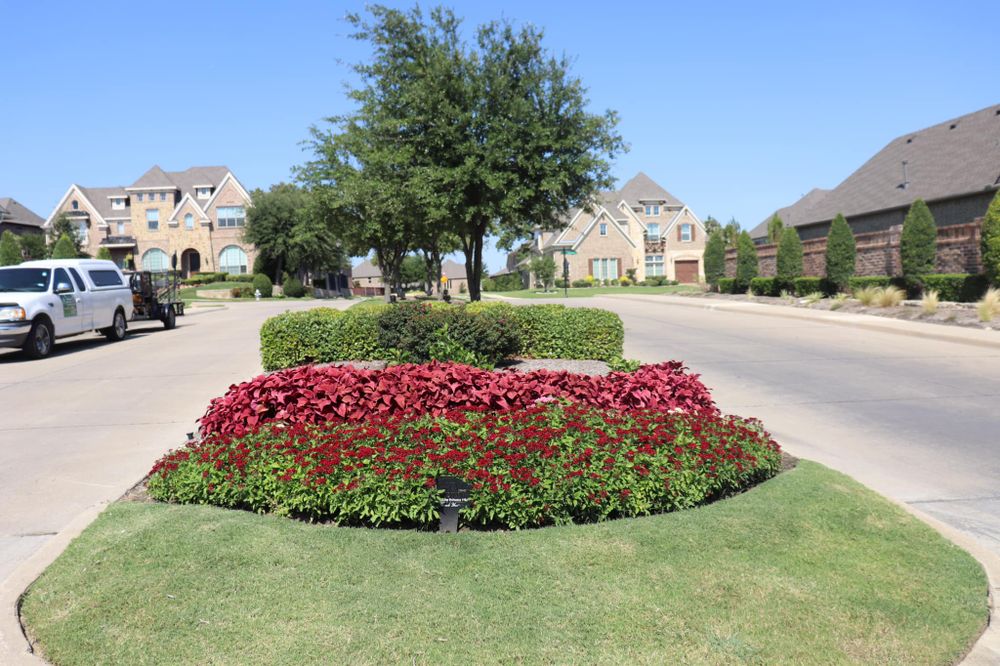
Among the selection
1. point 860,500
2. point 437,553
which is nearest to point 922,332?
point 860,500

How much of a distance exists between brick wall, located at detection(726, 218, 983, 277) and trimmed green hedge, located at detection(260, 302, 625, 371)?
18.7 metres

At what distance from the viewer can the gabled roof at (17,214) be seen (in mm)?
64312

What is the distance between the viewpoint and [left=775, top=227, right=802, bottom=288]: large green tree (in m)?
33.2

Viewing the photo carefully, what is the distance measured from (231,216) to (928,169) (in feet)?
194

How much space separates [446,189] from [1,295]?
397 inches

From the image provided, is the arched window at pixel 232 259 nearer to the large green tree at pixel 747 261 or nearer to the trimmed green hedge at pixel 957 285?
the large green tree at pixel 747 261

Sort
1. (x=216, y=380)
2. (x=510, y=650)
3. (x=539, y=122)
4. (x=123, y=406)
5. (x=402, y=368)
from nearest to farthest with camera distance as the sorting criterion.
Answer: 1. (x=510, y=650)
2. (x=402, y=368)
3. (x=123, y=406)
4. (x=216, y=380)
5. (x=539, y=122)

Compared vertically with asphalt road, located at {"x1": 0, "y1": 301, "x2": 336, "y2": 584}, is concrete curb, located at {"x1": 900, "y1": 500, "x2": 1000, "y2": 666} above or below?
below

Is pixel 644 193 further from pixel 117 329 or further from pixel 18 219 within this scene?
pixel 117 329

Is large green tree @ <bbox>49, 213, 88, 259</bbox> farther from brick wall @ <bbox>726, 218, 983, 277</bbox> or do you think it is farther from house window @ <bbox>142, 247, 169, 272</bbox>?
brick wall @ <bbox>726, 218, 983, 277</bbox>

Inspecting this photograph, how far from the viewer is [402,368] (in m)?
7.59

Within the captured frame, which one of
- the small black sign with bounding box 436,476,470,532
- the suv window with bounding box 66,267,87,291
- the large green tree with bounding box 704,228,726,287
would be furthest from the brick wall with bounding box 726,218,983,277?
the suv window with bounding box 66,267,87,291

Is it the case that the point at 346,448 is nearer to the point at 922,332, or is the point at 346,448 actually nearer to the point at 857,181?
the point at 922,332

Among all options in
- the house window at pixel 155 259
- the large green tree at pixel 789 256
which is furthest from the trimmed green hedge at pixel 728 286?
the house window at pixel 155 259
